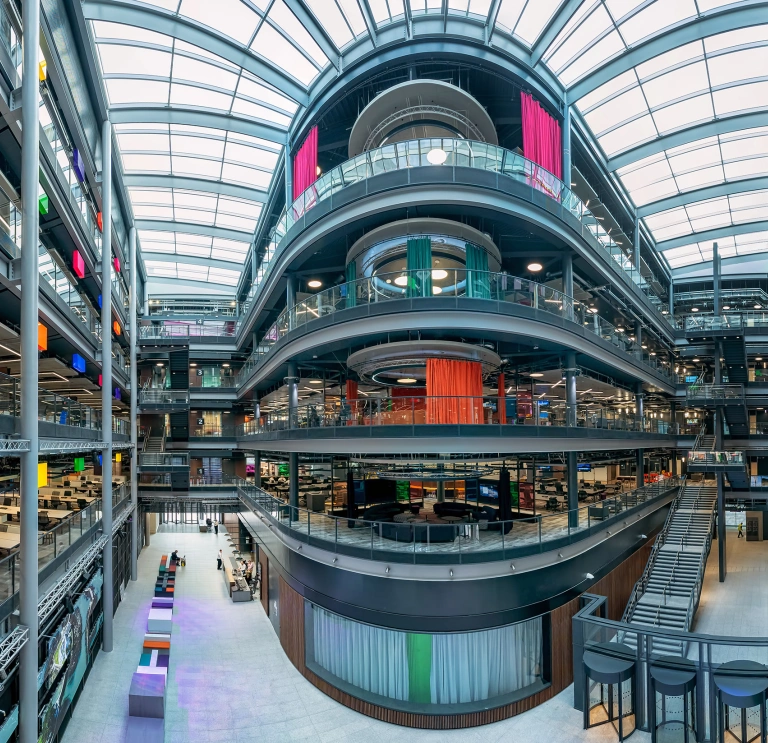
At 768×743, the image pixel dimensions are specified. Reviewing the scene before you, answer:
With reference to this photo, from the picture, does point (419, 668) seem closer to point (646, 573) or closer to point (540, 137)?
point (646, 573)

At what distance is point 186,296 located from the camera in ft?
159

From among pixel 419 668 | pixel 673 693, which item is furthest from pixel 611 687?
pixel 419 668

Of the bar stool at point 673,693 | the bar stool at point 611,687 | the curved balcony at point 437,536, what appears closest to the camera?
the bar stool at point 673,693

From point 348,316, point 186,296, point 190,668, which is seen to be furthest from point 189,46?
point 186,296

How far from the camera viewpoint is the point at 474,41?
17562mm

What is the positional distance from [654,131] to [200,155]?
2301cm

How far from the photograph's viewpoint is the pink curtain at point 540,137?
59.1 ft

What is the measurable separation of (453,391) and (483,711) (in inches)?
306

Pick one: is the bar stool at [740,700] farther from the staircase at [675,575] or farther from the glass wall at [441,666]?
the glass wall at [441,666]

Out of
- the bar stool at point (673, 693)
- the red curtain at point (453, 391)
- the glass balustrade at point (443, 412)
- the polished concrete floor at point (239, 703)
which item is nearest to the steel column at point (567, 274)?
the glass balustrade at point (443, 412)

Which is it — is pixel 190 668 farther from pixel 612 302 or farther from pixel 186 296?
pixel 186 296

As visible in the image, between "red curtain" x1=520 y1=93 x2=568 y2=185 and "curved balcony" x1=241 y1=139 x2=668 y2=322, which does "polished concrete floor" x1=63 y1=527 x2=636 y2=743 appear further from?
"red curtain" x1=520 y1=93 x2=568 y2=185

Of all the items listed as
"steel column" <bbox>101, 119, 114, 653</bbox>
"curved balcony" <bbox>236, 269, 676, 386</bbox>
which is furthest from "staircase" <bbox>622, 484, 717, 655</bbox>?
"steel column" <bbox>101, 119, 114, 653</bbox>

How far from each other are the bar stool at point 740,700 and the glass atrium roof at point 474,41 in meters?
18.5
